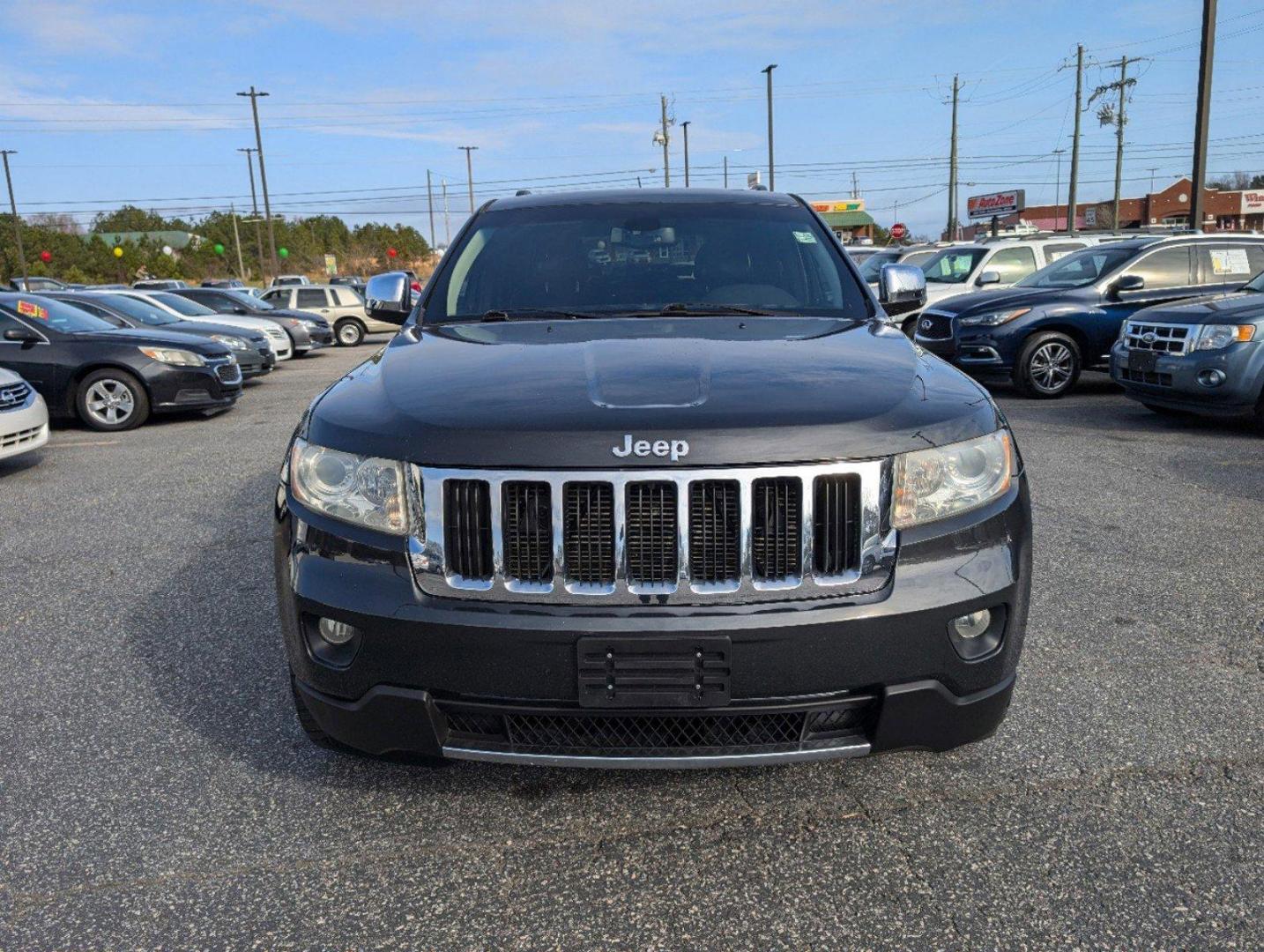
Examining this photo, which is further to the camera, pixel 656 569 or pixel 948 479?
pixel 948 479

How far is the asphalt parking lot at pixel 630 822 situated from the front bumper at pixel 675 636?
32cm

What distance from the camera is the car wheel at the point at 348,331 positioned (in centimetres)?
2648

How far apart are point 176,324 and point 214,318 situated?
3004mm

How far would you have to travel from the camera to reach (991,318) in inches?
440

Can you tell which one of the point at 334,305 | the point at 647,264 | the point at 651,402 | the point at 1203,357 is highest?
the point at 647,264

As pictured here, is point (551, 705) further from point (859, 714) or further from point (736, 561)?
point (859, 714)

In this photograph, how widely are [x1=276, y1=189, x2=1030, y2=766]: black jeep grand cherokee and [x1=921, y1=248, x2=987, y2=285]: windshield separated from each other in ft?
47.0

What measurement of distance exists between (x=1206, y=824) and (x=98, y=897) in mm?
2682

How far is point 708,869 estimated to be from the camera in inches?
96.3

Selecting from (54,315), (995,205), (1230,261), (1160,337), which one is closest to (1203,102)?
(1230,261)

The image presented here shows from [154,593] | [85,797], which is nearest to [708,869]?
[85,797]

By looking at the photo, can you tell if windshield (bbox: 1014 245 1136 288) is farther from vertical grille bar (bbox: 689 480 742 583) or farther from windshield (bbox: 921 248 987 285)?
vertical grille bar (bbox: 689 480 742 583)

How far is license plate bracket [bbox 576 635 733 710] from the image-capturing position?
2.21 meters

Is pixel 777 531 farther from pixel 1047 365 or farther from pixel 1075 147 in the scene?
pixel 1075 147
